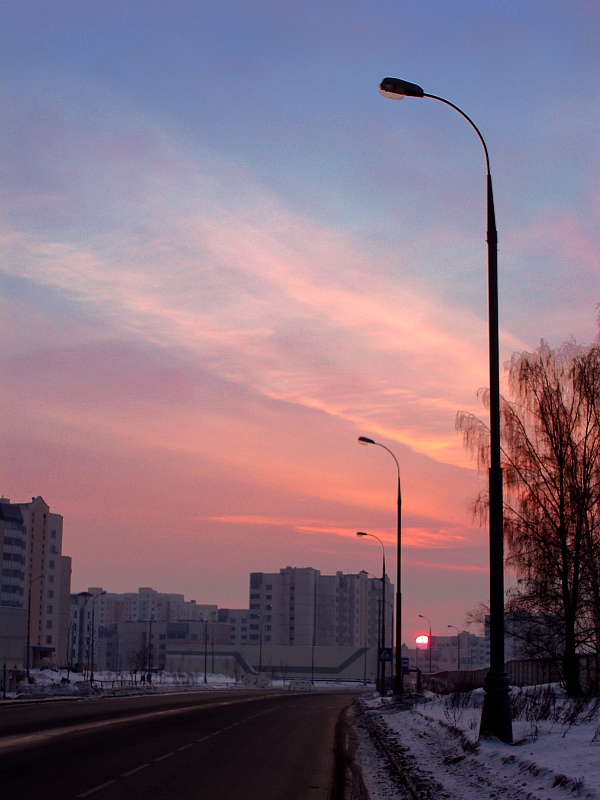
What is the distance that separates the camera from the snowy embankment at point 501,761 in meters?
10.6

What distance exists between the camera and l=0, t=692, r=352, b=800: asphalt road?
12820 mm

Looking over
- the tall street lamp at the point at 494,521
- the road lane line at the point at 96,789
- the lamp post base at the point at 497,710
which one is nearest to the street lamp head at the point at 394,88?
the tall street lamp at the point at 494,521

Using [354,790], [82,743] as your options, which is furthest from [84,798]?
[82,743]

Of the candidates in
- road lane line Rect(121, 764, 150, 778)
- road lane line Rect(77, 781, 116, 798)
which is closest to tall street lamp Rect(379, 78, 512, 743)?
road lane line Rect(121, 764, 150, 778)

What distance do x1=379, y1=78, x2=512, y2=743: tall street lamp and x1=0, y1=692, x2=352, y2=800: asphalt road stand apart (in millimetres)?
2771

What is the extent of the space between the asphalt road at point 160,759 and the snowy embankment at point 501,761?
3.85 feet

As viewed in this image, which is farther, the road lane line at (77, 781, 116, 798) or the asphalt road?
the asphalt road

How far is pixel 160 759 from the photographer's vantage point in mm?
16891

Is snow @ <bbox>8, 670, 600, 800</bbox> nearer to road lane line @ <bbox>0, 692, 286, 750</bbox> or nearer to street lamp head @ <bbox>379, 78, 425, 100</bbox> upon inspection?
road lane line @ <bbox>0, 692, 286, 750</bbox>

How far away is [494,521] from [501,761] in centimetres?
407

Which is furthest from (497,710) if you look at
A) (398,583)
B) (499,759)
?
(398,583)

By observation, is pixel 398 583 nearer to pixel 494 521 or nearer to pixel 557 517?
pixel 557 517

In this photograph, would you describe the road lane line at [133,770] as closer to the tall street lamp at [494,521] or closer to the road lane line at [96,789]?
the road lane line at [96,789]

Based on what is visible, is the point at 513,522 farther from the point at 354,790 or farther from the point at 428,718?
the point at 354,790
